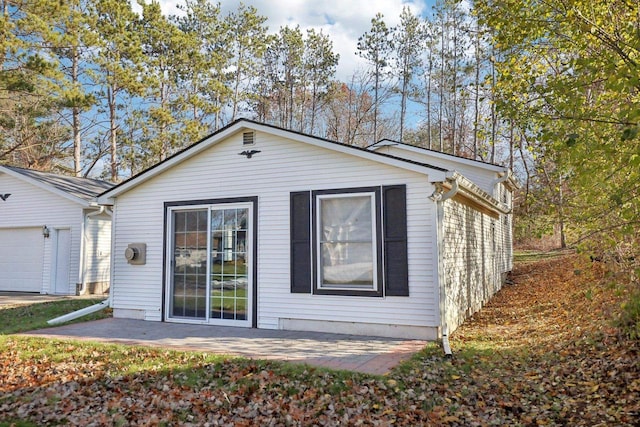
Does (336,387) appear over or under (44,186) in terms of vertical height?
under

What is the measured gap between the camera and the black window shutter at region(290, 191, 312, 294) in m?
7.65

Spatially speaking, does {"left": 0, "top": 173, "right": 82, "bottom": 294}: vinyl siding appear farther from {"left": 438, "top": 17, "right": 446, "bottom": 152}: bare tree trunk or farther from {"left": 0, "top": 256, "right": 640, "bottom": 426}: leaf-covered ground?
{"left": 438, "top": 17, "right": 446, "bottom": 152}: bare tree trunk

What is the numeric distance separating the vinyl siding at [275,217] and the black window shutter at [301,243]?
0.43ft

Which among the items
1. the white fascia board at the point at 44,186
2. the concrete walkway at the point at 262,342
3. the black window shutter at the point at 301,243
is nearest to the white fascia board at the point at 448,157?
the black window shutter at the point at 301,243

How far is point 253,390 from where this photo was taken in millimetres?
4863

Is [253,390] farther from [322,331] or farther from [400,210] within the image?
[400,210]

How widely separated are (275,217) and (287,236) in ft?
1.38

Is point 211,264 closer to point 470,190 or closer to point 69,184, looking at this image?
point 470,190

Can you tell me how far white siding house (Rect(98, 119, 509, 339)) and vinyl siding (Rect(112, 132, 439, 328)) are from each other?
0.06 feet

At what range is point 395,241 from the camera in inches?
279

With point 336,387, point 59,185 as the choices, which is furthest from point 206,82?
point 336,387

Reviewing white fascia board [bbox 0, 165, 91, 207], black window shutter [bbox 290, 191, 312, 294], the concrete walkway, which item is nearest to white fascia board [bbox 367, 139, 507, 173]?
black window shutter [bbox 290, 191, 312, 294]

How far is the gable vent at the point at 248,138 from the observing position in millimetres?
8367

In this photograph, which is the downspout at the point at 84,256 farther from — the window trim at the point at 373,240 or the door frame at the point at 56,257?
the window trim at the point at 373,240
